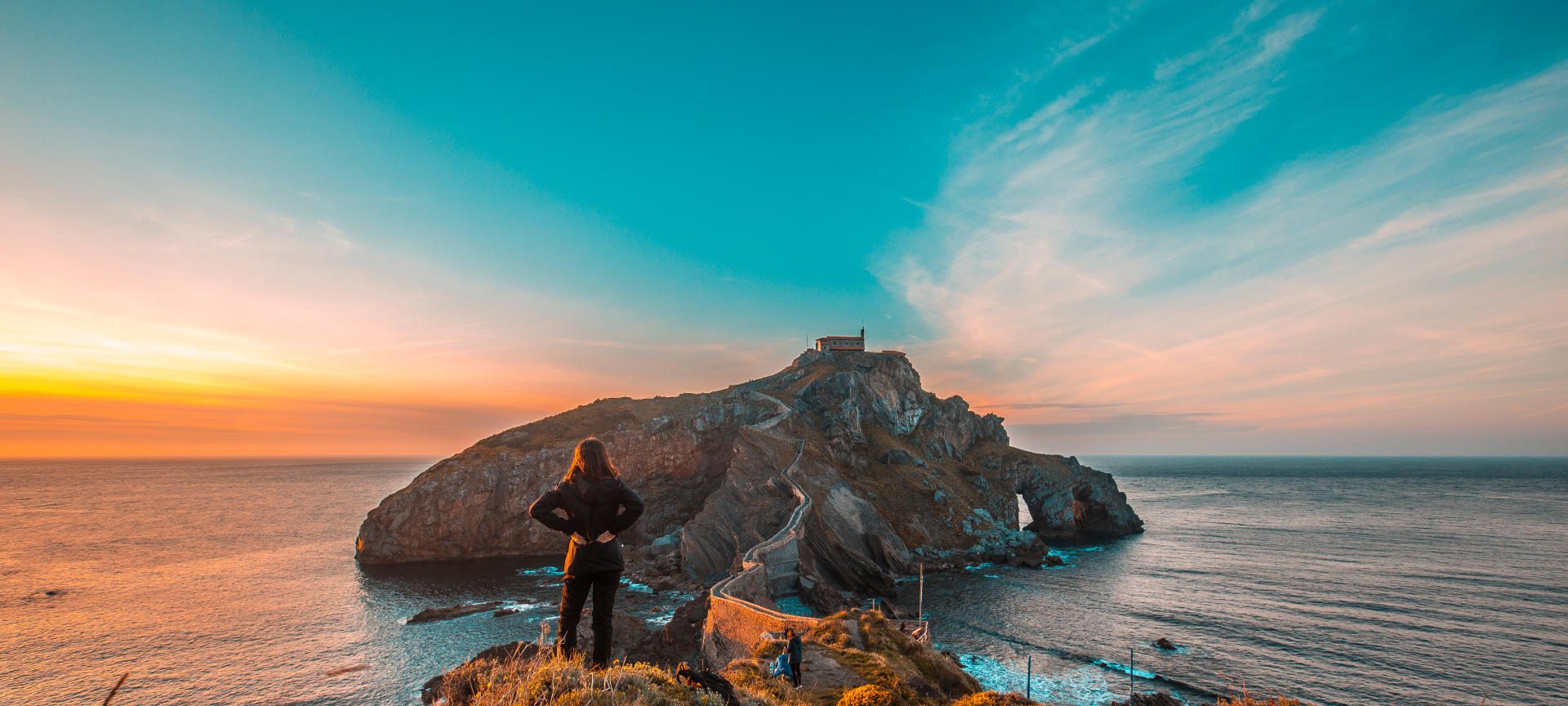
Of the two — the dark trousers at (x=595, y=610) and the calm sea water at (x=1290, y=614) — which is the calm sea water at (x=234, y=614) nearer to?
the calm sea water at (x=1290, y=614)

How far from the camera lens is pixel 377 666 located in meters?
41.0

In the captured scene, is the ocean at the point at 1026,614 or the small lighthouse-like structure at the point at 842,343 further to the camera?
the small lighthouse-like structure at the point at 842,343

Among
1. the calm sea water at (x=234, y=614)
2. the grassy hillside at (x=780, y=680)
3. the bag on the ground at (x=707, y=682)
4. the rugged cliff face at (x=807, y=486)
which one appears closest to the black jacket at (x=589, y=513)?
the grassy hillside at (x=780, y=680)

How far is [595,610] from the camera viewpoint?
24.2 ft

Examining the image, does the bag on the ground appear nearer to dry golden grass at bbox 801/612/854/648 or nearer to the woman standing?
the woman standing

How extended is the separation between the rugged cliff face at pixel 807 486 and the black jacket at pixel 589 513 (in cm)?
4861

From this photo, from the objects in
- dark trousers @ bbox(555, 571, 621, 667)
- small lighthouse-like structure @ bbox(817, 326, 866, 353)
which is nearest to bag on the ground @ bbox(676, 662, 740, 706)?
dark trousers @ bbox(555, 571, 621, 667)

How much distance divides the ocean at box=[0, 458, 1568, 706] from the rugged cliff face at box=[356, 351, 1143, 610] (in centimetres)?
561

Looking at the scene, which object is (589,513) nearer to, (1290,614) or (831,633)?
(831,633)

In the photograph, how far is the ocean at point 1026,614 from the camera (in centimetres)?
3803

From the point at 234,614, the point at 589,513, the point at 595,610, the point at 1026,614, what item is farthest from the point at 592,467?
the point at 234,614

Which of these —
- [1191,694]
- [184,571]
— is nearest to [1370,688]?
[1191,694]

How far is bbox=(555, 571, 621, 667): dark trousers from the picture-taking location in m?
7.43

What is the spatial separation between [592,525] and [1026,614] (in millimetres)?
53783
